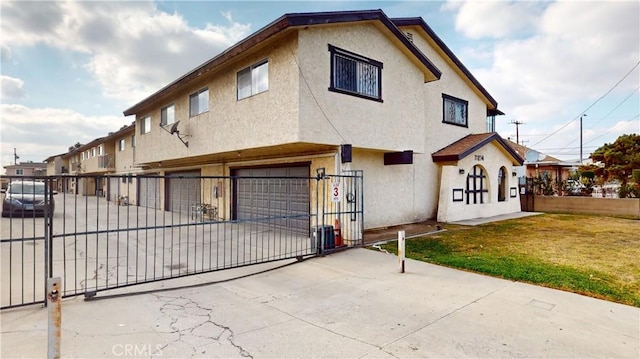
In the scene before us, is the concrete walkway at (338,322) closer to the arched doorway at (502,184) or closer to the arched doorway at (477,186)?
the arched doorway at (477,186)

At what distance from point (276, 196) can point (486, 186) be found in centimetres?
1124

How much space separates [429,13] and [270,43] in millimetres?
9652

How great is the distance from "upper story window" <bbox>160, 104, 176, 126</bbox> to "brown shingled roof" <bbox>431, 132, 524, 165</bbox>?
13097mm

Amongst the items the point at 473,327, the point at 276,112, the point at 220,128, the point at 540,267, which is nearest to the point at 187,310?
the point at 473,327

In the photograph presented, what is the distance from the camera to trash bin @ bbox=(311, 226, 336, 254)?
8805 millimetres

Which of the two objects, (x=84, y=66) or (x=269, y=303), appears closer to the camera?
(x=269, y=303)

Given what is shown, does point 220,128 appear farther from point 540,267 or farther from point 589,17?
point 589,17

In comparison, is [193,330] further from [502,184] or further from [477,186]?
[502,184]

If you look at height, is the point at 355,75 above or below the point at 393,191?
above

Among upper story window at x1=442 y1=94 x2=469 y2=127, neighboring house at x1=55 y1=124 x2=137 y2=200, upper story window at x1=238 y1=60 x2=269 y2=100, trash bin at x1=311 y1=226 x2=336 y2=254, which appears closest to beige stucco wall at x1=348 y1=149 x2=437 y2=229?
upper story window at x1=442 y1=94 x2=469 y2=127

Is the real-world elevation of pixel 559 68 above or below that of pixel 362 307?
above

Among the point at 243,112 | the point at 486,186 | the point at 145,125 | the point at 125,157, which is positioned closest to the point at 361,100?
the point at 243,112

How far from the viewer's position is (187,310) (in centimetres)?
498

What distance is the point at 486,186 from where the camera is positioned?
1727cm
